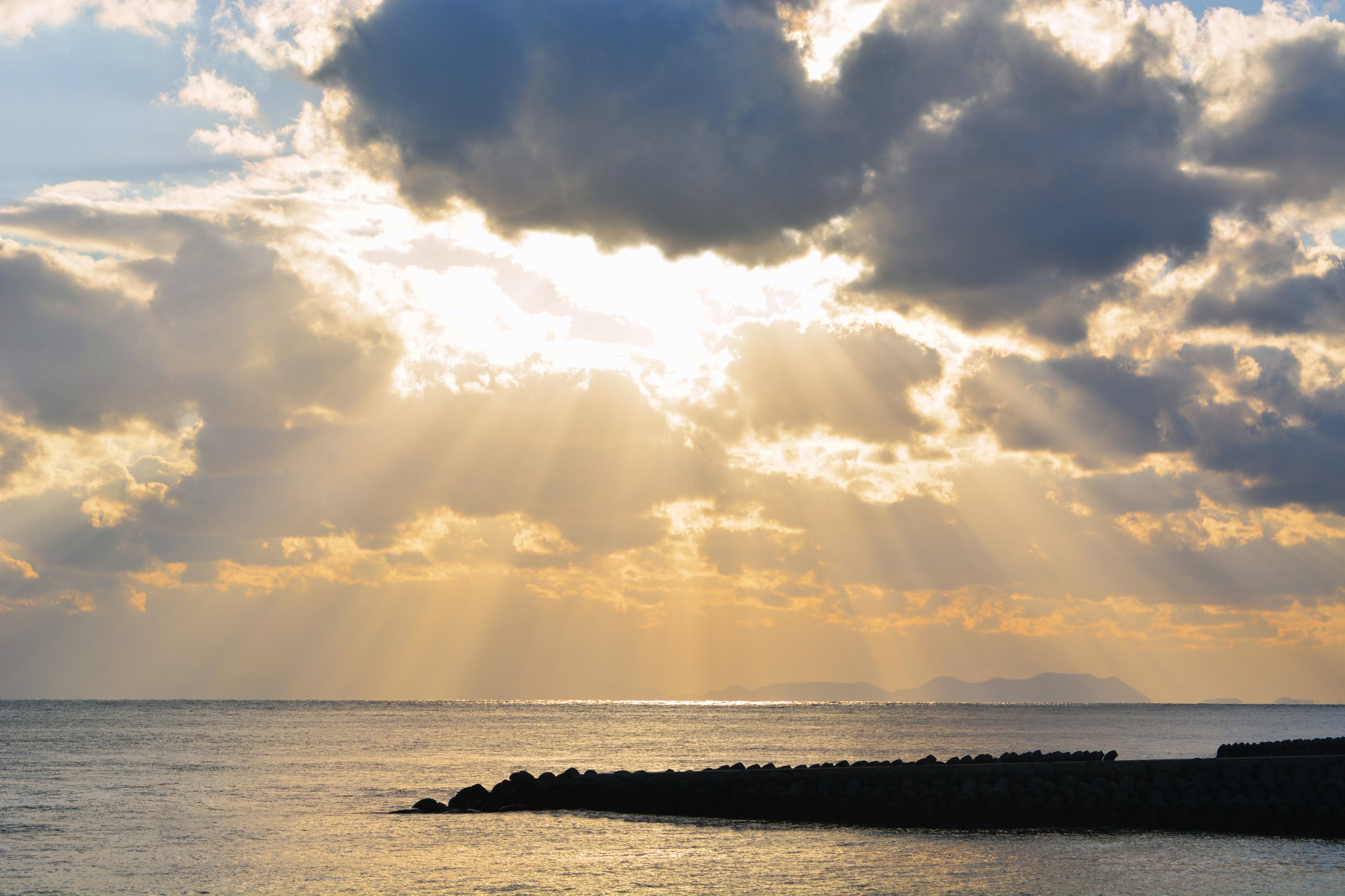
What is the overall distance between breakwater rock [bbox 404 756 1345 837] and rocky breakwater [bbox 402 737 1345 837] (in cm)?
4

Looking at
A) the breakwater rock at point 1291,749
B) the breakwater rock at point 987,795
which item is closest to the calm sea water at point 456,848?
the breakwater rock at point 987,795

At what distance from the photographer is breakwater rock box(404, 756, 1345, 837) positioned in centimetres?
3562

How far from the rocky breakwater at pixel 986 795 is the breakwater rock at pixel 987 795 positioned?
0.04m

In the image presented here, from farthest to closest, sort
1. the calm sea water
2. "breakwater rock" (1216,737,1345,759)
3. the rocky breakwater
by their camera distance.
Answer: "breakwater rock" (1216,737,1345,759) → the rocky breakwater → the calm sea water

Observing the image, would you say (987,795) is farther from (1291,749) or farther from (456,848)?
(1291,749)

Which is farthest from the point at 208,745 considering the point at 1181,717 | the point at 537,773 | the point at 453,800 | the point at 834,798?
the point at 1181,717

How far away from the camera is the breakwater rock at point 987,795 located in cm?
3562

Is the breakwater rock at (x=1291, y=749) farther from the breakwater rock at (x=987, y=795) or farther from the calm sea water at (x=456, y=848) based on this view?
the calm sea water at (x=456, y=848)

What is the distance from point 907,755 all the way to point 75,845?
61.5 metres

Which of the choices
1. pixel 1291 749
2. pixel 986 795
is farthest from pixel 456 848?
pixel 1291 749

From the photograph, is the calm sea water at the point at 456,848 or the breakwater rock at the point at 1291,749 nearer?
the calm sea water at the point at 456,848

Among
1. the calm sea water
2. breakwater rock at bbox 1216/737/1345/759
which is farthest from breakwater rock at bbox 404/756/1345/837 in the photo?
breakwater rock at bbox 1216/737/1345/759

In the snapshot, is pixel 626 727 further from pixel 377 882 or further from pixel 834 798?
pixel 377 882

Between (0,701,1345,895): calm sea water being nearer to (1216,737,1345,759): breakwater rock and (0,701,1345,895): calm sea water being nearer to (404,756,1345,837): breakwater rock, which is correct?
(404,756,1345,837): breakwater rock
